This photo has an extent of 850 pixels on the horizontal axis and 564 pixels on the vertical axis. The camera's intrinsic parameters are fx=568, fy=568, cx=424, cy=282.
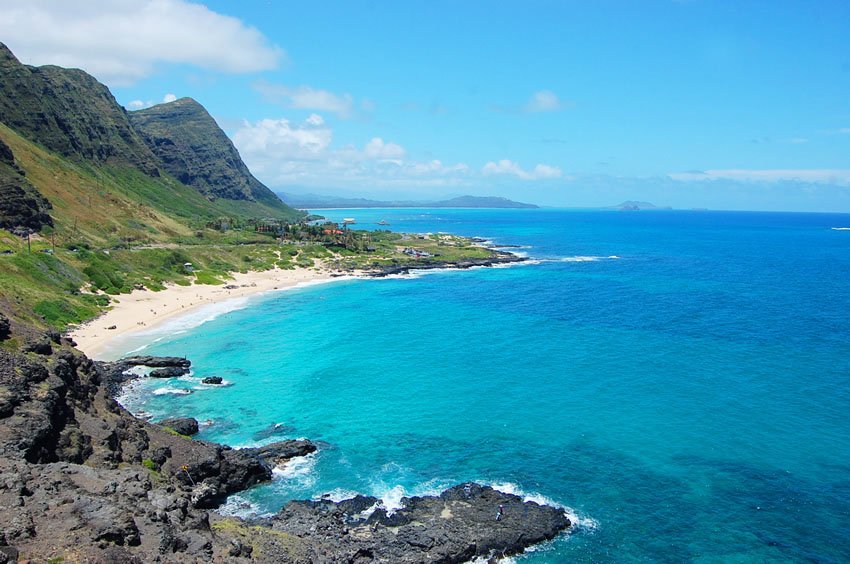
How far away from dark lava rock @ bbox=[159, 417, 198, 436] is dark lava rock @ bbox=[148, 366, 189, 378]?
15.2m

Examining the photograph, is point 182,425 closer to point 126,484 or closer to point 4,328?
point 4,328

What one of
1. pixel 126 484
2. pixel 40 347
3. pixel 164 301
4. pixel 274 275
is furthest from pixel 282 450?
pixel 274 275

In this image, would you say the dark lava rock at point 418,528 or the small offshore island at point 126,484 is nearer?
the small offshore island at point 126,484

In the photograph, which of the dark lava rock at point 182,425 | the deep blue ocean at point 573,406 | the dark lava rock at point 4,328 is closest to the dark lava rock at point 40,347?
the dark lava rock at point 4,328

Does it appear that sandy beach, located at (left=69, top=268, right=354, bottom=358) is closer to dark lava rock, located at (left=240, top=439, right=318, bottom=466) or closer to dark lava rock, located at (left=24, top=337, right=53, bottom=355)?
dark lava rock, located at (left=24, top=337, right=53, bottom=355)

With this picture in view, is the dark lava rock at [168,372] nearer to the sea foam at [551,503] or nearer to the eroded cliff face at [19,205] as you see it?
the sea foam at [551,503]

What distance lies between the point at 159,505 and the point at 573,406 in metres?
38.3

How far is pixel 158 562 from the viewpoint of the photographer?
74.6ft

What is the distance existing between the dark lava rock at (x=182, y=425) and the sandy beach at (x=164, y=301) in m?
25.6

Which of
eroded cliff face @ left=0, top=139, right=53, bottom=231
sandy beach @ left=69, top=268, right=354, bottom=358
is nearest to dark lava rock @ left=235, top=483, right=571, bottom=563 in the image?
sandy beach @ left=69, top=268, right=354, bottom=358

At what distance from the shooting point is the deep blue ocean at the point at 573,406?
37.0 meters

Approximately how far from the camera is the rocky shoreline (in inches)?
917

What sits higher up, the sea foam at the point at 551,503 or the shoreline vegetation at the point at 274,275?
the shoreline vegetation at the point at 274,275

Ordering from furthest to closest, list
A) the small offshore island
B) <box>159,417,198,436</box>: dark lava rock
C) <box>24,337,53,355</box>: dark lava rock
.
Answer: <box>159,417,198,436</box>: dark lava rock → <box>24,337,53,355</box>: dark lava rock → the small offshore island
